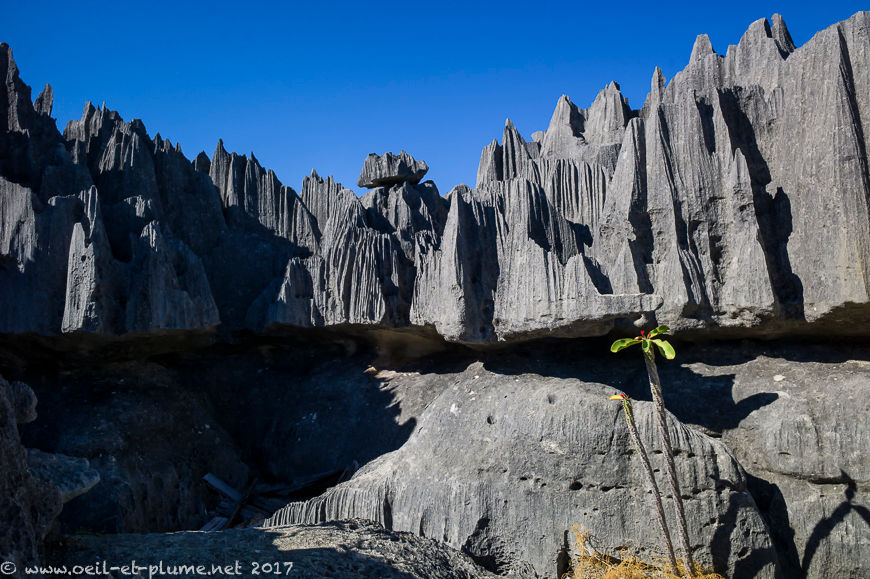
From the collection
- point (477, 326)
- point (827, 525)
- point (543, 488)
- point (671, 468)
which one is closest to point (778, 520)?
point (827, 525)

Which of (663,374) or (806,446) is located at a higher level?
(663,374)

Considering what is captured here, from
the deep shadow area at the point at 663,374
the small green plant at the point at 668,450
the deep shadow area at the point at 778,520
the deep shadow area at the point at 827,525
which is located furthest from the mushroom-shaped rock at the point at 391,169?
the deep shadow area at the point at 827,525

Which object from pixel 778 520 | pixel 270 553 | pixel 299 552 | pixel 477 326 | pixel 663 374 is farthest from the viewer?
pixel 477 326

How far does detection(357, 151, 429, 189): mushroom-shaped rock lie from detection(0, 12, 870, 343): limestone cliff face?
6 centimetres

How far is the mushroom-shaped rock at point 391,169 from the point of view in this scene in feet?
69.0

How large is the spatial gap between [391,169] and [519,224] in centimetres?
590

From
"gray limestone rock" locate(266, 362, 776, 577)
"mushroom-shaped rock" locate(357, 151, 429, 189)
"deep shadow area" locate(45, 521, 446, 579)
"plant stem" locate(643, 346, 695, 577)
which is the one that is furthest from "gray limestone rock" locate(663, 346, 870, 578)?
"mushroom-shaped rock" locate(357, 151, 429, 189)

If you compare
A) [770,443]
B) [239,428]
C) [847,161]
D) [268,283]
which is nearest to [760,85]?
[847,161]

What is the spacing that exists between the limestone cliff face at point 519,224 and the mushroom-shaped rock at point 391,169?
63 millimetres

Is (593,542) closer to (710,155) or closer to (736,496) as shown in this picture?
(736,496)

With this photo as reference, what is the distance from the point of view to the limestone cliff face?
1397cm

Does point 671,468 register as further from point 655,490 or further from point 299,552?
point 299,552

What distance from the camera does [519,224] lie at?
54.6 feet

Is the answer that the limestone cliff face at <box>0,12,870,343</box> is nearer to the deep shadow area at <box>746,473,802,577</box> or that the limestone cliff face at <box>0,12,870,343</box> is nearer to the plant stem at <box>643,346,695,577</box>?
the plant stem at <box>643,346,695,577</box>
